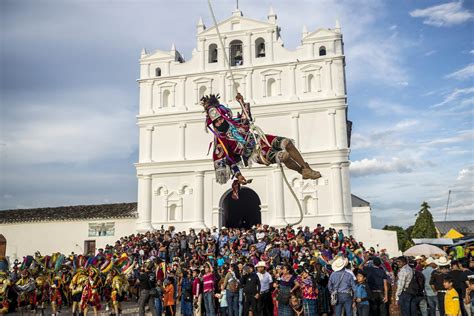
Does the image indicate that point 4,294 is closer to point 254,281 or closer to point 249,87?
point 254,281

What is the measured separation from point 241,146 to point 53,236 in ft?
70.9

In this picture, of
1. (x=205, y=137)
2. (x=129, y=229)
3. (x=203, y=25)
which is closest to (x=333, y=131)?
(x=205, y=137)

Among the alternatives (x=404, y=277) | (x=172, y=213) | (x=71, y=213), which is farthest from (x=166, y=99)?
(x=404, y=277)

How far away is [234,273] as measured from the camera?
11680 mm

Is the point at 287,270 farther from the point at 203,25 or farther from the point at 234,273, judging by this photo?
the point at 203,25

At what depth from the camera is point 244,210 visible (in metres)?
30.0

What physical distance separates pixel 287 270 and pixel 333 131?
1651cm

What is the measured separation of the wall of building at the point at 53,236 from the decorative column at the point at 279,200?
331 inches

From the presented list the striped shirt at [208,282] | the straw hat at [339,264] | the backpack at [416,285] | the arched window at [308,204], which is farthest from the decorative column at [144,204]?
the backpack at [416,285]

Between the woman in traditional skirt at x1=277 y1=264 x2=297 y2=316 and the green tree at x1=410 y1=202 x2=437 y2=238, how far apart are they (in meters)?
28.2

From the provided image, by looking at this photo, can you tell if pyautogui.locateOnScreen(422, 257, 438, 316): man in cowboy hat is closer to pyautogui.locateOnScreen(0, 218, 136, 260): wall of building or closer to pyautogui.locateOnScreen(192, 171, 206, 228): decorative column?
pyautogui.locateOnScreen(192, 171, 206, 228): decorative column

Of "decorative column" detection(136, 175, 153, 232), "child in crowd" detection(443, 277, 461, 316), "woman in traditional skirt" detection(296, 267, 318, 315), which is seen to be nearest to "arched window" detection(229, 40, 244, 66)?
"decorative column" detection(136, 175, 153, 232)

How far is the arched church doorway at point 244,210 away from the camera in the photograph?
1118 inches

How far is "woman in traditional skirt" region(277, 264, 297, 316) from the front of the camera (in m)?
10.0
